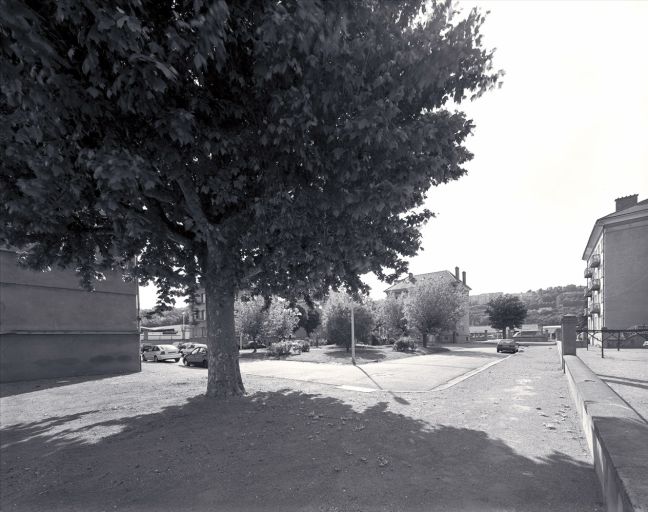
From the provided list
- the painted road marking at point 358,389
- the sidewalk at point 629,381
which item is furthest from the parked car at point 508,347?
the painted road marking at point 358,389

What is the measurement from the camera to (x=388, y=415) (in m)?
8.13

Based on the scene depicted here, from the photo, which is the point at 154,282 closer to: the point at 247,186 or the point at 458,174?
the point at 247,186

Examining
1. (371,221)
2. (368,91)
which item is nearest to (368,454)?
(371,221)

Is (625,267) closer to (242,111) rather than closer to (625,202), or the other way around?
(625,202)

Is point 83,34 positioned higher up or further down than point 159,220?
higher up

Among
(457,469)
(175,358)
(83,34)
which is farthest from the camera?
(175,358)

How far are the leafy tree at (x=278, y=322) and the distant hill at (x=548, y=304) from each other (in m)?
76.1

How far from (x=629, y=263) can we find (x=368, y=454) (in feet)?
144

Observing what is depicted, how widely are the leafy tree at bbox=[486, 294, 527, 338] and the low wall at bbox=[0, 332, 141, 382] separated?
2026 inches

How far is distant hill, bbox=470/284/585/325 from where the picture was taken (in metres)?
103

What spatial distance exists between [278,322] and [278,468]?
30559 millimetres

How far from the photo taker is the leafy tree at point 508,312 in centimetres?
5575

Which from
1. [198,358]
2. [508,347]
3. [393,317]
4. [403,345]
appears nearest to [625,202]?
[508,347]

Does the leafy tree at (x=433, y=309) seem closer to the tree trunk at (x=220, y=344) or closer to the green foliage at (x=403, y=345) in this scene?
the green foliage at (x=403, y=345)
